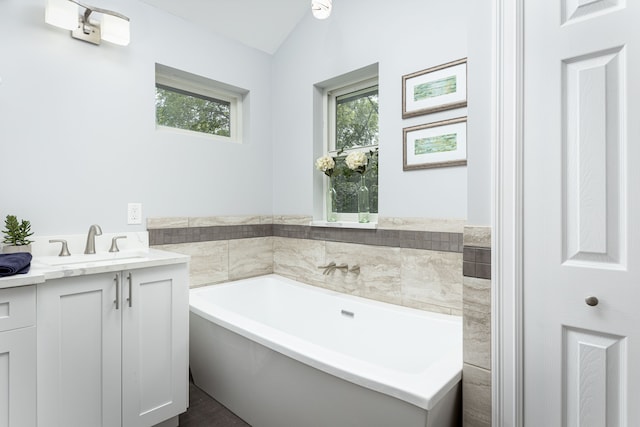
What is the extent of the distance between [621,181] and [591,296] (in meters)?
0.35

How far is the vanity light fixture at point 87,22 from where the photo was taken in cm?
179

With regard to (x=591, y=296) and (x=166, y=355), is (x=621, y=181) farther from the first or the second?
(x=166, y=355)

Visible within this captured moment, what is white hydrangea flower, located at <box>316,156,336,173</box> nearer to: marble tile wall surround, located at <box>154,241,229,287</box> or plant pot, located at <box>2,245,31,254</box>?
marble tile wall surround, located at <box>154,241,229,287</box>

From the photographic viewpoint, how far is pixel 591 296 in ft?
3.31

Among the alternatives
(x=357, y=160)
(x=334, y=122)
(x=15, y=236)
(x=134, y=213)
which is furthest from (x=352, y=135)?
(x=15, y=236)

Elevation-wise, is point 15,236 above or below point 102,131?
below

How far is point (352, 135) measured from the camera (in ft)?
8.84

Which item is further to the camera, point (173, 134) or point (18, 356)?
point (173, 134)

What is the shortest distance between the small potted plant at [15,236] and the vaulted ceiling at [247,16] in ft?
5.22

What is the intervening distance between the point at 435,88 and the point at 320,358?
5.32ft

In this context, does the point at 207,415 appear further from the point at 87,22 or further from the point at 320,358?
the point at 87,22

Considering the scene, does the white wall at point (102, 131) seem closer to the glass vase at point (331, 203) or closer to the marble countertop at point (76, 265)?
the marble countertop at point (76, 265)

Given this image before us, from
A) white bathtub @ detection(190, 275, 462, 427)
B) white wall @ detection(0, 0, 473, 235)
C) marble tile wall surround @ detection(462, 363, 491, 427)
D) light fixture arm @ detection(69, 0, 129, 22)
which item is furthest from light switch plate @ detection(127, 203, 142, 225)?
marble tile wall surround @ detection(462, 363, 491, 427)

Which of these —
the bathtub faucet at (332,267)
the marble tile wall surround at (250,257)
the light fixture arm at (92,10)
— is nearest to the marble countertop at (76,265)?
the marble tile wall surround at (250,257)
